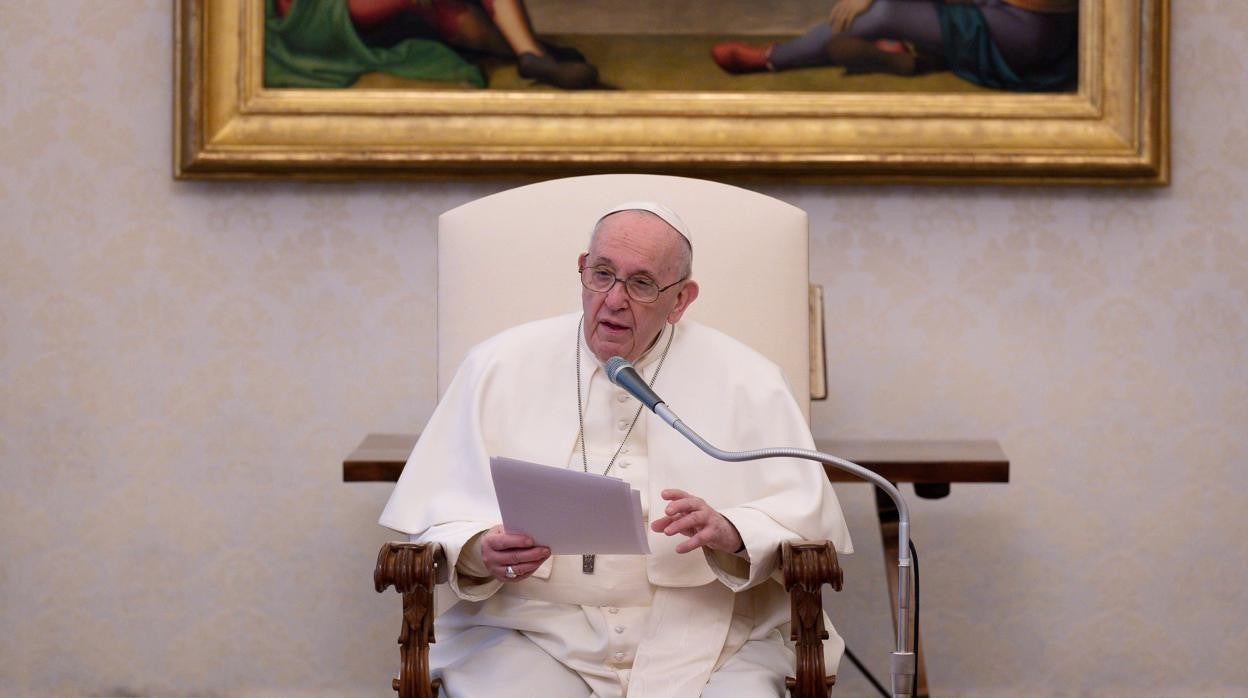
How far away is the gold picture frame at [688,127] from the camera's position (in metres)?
4.18

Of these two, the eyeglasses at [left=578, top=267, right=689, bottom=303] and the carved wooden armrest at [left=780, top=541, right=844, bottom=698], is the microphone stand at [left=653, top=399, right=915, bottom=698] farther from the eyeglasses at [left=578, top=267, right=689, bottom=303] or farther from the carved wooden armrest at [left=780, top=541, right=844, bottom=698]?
the eyeglasses at [left=578, top=267, right=689, bottom=303]

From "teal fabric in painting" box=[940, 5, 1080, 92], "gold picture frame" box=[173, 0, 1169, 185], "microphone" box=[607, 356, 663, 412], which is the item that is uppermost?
"teal fabric in painting" box=[940, 5, 1080, 92]

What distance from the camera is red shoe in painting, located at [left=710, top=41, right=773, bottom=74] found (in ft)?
13.9

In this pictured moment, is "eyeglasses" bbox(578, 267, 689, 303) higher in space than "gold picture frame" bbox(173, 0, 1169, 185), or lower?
lower

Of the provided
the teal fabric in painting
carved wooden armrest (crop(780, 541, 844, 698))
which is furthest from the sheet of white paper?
the teal fabric in painting

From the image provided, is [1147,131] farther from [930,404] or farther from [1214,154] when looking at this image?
[930,404]

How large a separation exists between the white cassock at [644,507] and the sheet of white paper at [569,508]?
0.23 meters

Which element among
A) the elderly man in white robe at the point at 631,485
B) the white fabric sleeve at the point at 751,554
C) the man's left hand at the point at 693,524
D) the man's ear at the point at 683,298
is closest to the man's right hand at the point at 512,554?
the elderly man in white robe at the point at 631,485

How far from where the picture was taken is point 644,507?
299cm

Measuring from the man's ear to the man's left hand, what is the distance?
531 mm

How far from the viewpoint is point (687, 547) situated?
106 inches

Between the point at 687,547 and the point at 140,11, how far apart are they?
2550mm

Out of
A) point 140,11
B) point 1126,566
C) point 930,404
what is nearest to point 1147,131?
point 930,404

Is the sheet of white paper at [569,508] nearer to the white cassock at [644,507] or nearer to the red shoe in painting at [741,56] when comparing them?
the white cassock at [644,507]
